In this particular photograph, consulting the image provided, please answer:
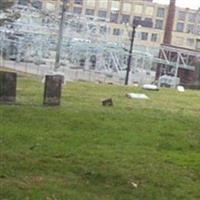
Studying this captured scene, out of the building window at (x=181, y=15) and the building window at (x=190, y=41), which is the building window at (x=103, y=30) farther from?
the building window at (x=181, y=15)

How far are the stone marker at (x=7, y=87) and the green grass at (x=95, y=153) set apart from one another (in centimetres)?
24

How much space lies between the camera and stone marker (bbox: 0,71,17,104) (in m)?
10.7

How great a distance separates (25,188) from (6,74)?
5.68m

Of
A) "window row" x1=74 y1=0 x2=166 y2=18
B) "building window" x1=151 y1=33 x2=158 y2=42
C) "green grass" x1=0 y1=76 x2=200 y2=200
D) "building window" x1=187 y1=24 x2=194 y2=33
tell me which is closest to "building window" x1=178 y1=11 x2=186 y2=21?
"building window" x1=187 y1=24 x2=194 y2=33

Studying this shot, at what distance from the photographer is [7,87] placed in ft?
35.1

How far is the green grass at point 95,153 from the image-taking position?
5543mm

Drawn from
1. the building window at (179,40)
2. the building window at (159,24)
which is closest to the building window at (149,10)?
the building window at (159,24)

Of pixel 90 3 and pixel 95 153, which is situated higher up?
pixel 90 3

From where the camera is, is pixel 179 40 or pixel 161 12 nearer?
pixel 179 40

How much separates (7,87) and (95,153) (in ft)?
13.2

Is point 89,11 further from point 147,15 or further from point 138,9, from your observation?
point 147,15

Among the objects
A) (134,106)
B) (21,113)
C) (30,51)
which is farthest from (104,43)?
(21,113)

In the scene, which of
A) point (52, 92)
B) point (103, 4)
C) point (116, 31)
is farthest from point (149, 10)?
point (52, 92)

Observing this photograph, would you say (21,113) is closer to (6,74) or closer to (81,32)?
(6,74)
